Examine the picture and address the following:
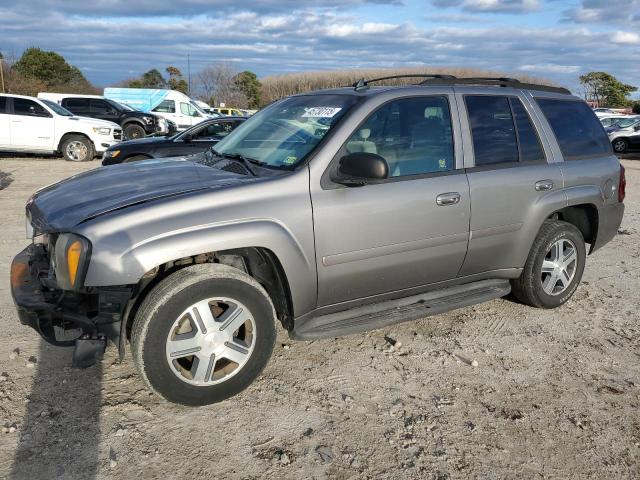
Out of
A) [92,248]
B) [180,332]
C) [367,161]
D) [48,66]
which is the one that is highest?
[48,66]

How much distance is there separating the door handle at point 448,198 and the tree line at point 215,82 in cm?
3237

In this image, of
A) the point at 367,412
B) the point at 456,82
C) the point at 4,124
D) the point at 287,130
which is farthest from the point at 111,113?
the point at 367,412

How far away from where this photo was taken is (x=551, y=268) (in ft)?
15.0

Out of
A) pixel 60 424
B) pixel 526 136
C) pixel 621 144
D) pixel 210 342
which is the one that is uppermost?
pixel 526 136

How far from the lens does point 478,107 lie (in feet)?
13.4

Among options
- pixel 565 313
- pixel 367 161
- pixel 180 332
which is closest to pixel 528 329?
pixel 565 313

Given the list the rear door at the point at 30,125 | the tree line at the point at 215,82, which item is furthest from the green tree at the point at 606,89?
the rear door at the point at 30,125

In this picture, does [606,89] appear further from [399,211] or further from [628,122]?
[399,211]

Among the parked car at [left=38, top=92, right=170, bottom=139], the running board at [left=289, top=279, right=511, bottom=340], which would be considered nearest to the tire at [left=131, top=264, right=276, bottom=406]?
the running board at [left=289, top=279, right=511, bottom=340]

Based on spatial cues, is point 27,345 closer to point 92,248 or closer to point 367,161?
point 92,248

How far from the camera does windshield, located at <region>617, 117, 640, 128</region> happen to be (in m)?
24.0

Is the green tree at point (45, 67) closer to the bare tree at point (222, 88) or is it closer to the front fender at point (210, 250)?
the bare tree at point (222, 88)

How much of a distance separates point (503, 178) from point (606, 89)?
71.1m

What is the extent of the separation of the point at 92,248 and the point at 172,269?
500 millimetres
